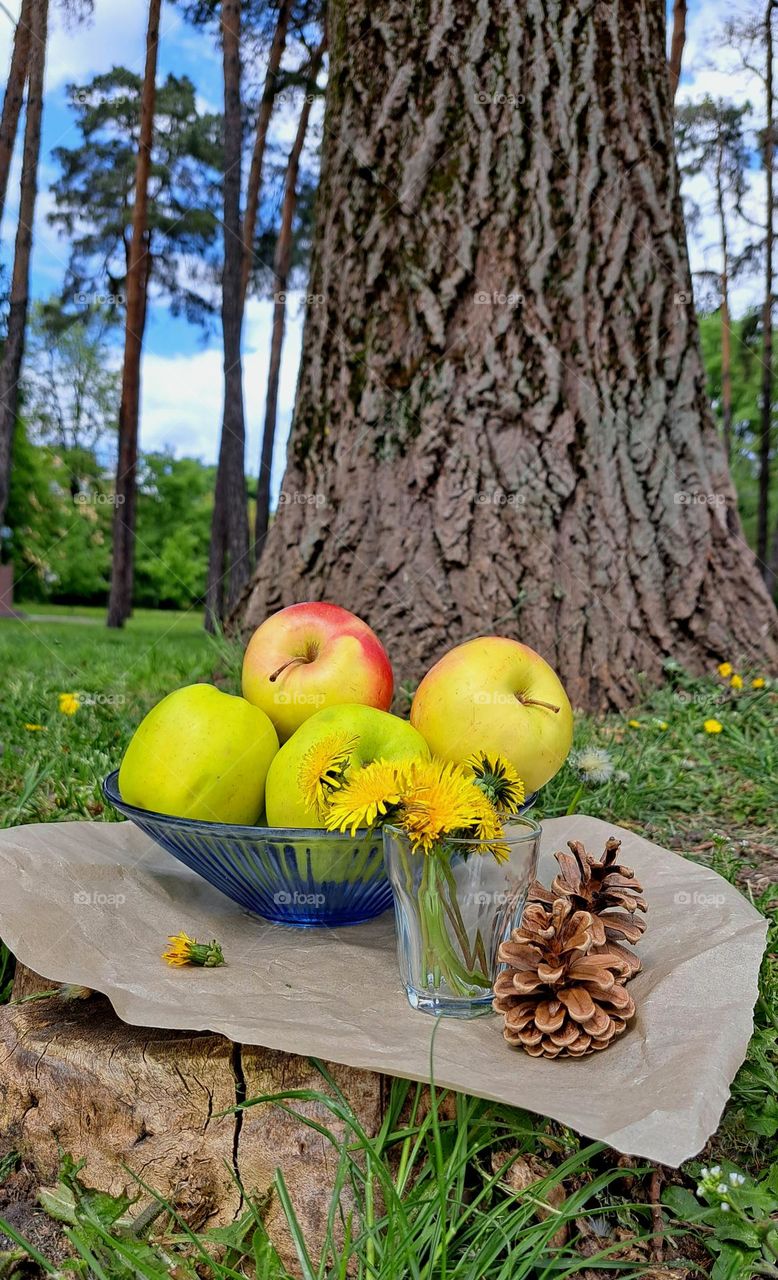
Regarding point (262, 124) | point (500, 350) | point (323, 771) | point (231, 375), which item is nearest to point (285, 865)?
point (323, 771)

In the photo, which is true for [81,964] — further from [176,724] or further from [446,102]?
[446,102]

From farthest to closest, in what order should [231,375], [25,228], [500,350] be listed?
[231,375] < [25,228] < [500,350]

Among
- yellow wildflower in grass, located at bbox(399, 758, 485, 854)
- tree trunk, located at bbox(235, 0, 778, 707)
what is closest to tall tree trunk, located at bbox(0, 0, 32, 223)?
tree trunk, located at bbox(235, 0, 778, 707)

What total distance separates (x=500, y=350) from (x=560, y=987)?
1.81 m

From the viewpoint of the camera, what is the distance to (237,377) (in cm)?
805

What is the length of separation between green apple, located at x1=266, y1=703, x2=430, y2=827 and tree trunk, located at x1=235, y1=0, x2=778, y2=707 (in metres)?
1.24

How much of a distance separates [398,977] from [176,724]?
0.40 meters

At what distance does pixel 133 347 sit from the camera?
9578 mm

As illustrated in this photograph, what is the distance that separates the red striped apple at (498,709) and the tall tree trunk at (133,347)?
6455 mm

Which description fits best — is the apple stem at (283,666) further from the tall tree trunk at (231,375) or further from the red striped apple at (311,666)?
the tall tree trunk at (231,375)

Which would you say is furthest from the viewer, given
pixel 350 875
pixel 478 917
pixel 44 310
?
pixel 44 310

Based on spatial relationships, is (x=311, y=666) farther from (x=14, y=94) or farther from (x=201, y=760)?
(x=14, y=94)

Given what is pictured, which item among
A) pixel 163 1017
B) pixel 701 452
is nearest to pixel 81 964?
pixel 163 1017

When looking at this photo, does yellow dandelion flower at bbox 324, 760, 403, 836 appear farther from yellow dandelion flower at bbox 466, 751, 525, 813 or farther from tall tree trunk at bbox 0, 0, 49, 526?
tall tree trunk at bbox 0, 0, 49, 526
